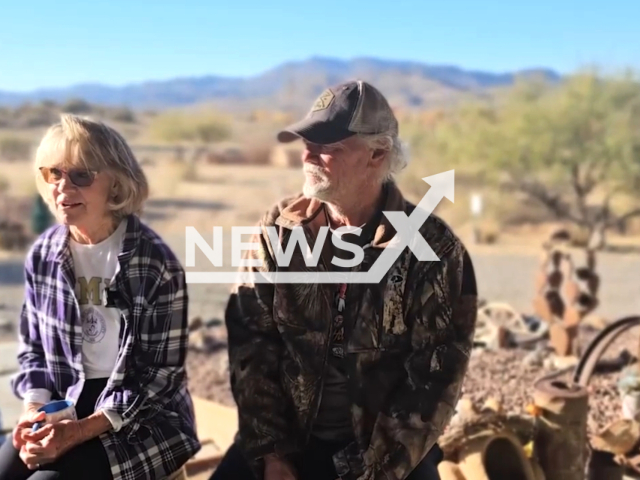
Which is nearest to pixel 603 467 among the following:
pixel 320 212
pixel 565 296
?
pixel 320 212

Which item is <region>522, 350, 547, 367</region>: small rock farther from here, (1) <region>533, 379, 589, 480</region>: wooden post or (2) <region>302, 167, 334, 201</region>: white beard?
(2) <region>302, 167, 334, 201</region>: white beard

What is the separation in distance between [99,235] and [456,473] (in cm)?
138

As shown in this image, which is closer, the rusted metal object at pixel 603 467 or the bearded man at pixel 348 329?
the bearded man at pixel 348 329

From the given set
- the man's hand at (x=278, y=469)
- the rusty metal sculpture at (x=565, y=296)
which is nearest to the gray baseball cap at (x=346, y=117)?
the man's hand at (x=278, y=469)

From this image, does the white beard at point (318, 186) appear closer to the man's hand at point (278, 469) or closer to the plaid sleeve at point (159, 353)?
the plaid sleeve at point (159, 353)

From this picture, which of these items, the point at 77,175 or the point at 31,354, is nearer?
the point at 77,175

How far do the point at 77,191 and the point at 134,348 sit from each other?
487 millimetres

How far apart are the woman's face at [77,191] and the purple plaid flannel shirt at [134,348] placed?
0.11 m

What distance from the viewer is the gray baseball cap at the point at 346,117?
2051 mm

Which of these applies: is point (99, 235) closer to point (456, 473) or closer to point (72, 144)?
point (72, 144)

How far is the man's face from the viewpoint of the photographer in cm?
207

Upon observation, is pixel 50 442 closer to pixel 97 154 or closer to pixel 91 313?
pixel 91 313

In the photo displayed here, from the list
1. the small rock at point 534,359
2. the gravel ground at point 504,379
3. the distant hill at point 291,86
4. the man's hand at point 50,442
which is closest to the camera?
the man's hand at point 50,442

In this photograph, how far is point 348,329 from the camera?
2.11m
